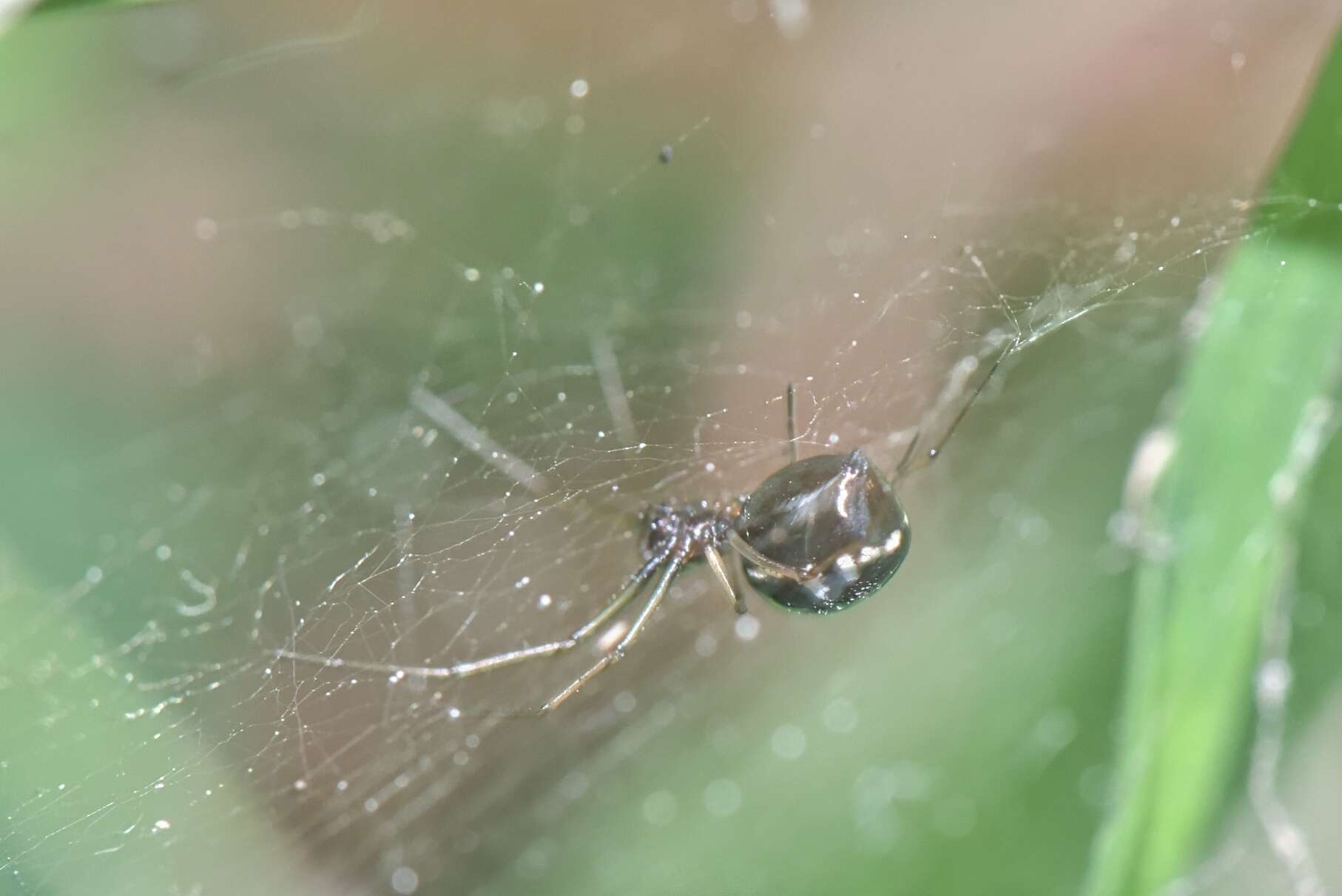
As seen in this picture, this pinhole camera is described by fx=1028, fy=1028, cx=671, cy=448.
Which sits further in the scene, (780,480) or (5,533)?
(5,533)

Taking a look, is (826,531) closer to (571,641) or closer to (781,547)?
(781,547)

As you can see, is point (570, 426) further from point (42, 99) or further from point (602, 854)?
point (42, 99)

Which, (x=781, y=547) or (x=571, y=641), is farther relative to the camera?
(x=571, y=641)

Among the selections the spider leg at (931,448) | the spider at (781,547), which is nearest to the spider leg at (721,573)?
the spider at (781,547)

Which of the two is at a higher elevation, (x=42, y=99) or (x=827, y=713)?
(x=42, y=99)

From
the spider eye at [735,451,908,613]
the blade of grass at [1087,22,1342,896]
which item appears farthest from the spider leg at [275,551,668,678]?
the blade of grass at [1087,22,1342,896]

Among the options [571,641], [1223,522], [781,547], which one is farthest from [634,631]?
[1223,522]

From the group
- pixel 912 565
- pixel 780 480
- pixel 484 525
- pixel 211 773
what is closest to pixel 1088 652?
pixel 912 565

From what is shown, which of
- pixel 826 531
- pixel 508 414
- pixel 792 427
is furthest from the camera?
pixel 508 414
